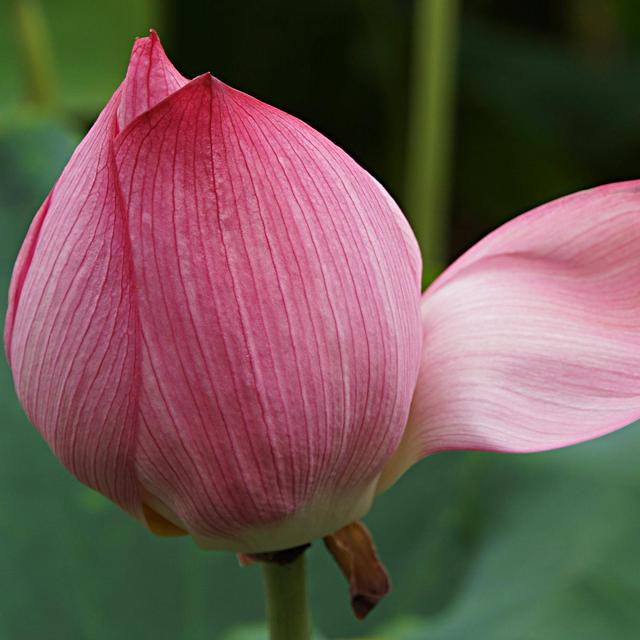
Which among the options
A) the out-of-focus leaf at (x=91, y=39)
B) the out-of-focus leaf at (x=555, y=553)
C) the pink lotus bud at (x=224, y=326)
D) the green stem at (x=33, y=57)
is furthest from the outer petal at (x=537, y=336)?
the out-of-focus leaf at (x=91, y=39)

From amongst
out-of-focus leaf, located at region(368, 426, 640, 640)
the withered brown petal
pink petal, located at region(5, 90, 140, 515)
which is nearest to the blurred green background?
out-of-focus leaf, located at region(368, 426, 640, 640)

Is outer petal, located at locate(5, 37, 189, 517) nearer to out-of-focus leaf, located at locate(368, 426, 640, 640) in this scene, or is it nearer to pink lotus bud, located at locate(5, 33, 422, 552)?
pink lotus bud, located at locate(5, 33, 422, 552)

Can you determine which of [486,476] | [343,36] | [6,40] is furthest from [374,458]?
[343,36]

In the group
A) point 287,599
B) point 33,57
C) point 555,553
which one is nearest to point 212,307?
point 287,599

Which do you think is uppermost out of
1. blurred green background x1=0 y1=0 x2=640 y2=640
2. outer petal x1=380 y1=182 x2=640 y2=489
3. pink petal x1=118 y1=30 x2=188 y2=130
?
pink petal x1=118 y1=30 x2=188 y2=130

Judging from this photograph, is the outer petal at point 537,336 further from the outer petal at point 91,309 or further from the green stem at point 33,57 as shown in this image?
the green stem at point 33,57

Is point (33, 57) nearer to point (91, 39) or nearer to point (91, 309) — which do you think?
point (91, 39)
